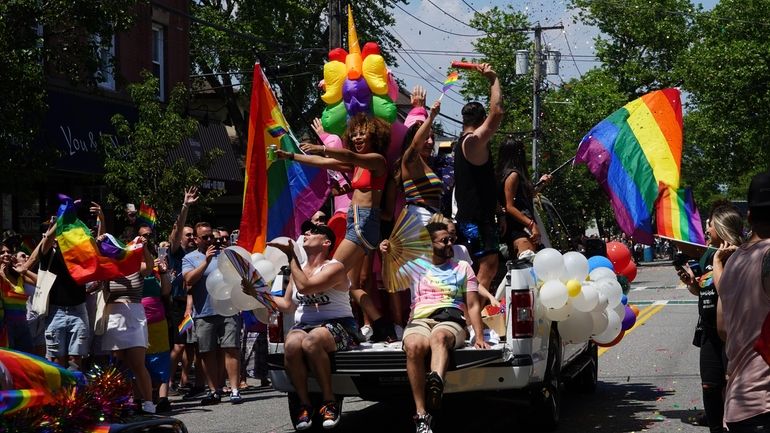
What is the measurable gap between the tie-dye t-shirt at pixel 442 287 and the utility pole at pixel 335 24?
11.1 m

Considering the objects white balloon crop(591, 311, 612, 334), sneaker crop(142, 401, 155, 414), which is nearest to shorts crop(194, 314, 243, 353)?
sneaker crop(142, 401, 155, 414)

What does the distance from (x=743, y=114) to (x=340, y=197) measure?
39583 mm

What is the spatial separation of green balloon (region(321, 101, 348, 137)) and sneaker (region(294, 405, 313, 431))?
2.50 meters

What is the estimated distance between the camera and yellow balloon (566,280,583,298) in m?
9.22

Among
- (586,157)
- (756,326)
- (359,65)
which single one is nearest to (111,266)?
(359,65)

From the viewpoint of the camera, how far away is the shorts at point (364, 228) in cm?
910

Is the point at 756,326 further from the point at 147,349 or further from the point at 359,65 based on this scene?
the point at 147,349

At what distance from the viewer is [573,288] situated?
9.23m

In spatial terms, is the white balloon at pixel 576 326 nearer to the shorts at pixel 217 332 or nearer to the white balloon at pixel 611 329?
the white balloon at pixel 611 329

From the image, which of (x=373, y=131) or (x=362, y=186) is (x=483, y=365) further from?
(x=373, y=131)

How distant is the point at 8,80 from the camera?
1235 centimetres

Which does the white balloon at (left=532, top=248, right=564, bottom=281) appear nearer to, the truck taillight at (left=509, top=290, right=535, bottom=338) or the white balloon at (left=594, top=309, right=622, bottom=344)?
the truck taillight at (left=509, top=290, right=535, bottom=338)

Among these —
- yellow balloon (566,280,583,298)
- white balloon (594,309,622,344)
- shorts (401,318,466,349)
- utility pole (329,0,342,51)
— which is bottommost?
white balloon (594,309,622,344)

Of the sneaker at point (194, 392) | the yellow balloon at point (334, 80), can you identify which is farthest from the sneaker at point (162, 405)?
the yellow balloon at point (334, 80)
